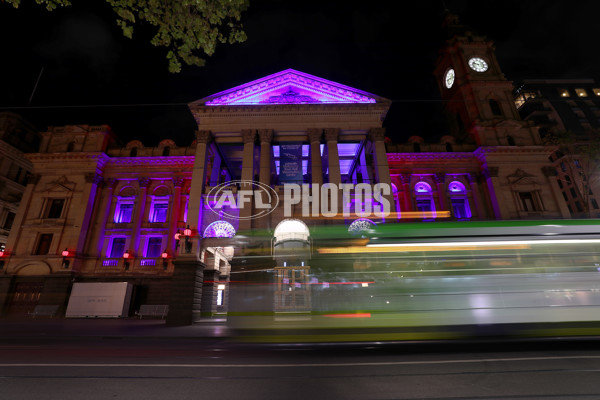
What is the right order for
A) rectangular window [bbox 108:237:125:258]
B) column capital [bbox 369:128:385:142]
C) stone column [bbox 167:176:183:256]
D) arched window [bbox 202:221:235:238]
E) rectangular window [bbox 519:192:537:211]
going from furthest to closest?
rectangular window [bbox 519:192:537:211] → rectangular window [bbox 108:237:125:258] → stone column [bbox 167:176:183:256] → column capital [bbox 369:128:385:142] → arched window [bbox 202:221:235:238]

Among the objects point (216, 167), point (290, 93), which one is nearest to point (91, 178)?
point (216, 167)

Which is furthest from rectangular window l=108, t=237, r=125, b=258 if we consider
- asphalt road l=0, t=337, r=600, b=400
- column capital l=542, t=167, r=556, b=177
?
column capital l=542, t=167, r=556, b=177

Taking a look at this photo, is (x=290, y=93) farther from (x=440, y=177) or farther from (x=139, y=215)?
(x=139, y=215)

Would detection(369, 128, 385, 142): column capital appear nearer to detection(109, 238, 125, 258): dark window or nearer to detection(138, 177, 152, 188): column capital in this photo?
detection(138, 177, 152, 188): column capital

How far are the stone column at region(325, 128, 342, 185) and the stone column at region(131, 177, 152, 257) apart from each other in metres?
19.1

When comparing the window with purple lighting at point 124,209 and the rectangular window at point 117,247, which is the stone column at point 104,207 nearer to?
the window with purple lighting at point 124,209

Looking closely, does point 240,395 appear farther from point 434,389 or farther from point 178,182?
point 178,182

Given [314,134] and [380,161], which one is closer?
[380,161]

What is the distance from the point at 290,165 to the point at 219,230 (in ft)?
24.2

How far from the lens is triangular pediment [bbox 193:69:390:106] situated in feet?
81.0

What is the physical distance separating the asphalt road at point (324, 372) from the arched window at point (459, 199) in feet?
84.8

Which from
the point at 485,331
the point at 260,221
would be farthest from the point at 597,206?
the point at 485,331

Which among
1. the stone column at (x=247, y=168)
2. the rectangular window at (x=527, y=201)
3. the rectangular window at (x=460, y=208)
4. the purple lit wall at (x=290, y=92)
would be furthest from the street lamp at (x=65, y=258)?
the rectangular window at (x=527, y=201)

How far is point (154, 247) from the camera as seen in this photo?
28.0 metres
